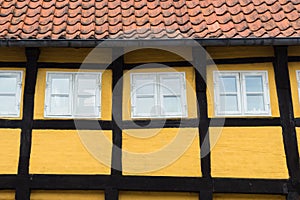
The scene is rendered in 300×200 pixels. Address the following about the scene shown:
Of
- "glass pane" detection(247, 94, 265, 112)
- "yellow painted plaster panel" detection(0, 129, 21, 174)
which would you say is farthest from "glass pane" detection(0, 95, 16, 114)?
"glass pane" detection(247, 94, 265, 112)

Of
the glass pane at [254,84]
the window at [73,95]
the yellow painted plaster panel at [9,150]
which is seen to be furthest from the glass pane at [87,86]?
the glass pane at [254,84]

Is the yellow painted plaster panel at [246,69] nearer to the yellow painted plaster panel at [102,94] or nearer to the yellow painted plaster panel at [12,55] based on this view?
the yellow painted plaster panel at [102,94]

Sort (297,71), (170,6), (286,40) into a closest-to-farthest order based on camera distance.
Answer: (286,40), (297,71), (170,6)

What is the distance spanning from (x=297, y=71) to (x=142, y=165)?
265 centimetres

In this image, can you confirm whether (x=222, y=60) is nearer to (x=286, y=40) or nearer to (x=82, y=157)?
(x=286, y=40)

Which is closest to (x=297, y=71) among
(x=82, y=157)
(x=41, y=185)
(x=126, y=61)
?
(x=126, y=61)

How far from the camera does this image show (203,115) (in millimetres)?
5578

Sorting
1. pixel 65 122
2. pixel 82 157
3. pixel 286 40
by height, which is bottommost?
pixel 82 157

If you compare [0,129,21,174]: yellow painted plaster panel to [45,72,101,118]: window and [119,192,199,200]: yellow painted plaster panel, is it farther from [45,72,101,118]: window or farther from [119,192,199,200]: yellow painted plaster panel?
[119,192,199,200]: yellow painted plaster panel

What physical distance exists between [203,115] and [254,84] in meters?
0.92

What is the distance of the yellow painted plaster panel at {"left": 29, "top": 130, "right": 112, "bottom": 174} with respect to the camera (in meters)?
5.42

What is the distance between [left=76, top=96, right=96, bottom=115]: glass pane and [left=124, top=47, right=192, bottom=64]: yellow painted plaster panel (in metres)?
0.80

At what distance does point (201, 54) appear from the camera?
572 cm

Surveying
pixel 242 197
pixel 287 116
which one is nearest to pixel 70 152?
pixel 242 197
